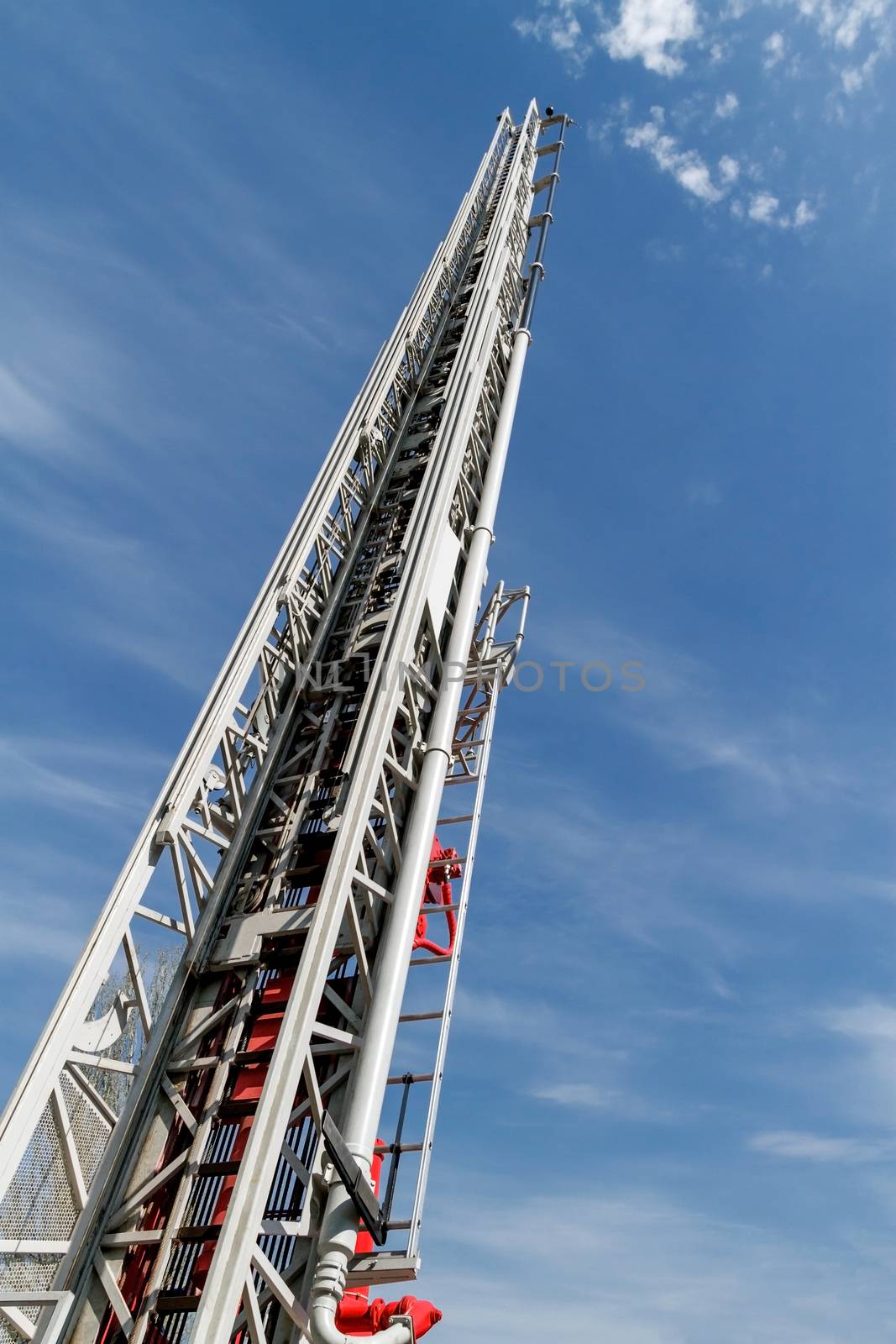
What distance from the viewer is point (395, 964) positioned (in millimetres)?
8891

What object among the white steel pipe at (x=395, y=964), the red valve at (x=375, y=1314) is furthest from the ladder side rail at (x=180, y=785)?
the red valve at (x=375, y=1314)

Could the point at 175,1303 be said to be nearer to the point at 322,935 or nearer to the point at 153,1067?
the point at 153,1067

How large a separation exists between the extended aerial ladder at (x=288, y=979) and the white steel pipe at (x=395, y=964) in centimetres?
3

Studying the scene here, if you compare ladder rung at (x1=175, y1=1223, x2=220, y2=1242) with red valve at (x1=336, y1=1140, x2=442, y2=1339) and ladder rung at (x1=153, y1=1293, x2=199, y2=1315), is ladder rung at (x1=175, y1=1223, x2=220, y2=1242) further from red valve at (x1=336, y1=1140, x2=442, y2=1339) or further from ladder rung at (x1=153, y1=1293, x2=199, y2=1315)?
red valve at (x1=336, y1=1140, x2=442, y2=1339)

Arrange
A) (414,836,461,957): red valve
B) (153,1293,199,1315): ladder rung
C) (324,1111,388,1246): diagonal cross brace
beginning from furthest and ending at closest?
(414,836,461,957): red valve, (153,1293,199,1315): ladder rung, (324,1111,388,1246): diagonal cross brace

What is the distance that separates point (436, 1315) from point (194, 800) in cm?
533

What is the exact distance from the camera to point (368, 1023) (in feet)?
28.0

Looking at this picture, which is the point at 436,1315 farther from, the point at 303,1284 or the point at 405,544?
the point at 405,544

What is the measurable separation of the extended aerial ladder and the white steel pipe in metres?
0.03

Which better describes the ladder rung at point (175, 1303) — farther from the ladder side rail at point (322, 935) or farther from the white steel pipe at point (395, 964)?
the ladder side rail at point (322, 935)

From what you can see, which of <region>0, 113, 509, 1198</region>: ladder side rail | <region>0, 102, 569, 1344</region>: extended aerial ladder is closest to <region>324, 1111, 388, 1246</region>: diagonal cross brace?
<region>0, 102, 569, 1344</region>: extended aerial ladder

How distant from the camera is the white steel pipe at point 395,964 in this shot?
7.10m

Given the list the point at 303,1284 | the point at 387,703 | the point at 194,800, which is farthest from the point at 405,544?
the point at 303,1284

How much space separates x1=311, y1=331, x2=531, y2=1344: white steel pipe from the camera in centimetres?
710
